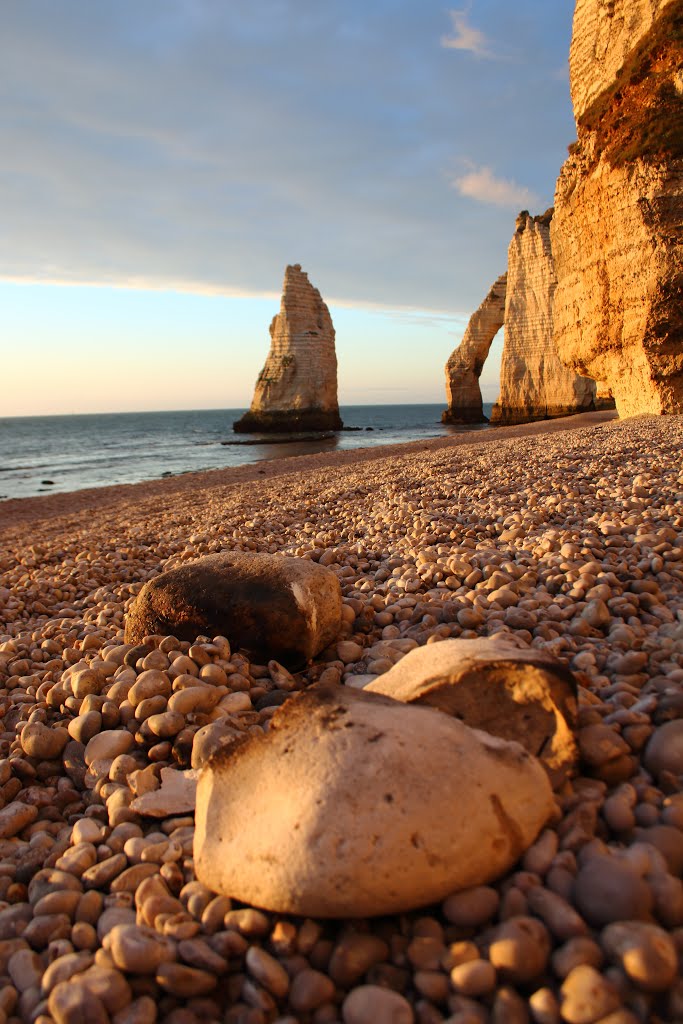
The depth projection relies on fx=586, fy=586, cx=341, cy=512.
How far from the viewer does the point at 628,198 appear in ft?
38.5

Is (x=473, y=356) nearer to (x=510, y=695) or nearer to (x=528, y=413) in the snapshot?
(x=528, y=413)

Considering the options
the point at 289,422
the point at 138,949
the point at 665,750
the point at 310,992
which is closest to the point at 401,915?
the point at 310,992

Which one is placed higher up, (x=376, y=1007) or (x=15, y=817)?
(x=376, y=1007)

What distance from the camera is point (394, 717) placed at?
62.5 inches

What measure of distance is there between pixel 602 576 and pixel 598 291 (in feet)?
40.8

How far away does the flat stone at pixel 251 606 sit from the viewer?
2.75 m

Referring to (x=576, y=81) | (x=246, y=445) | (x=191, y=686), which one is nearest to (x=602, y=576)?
(x=191, y=686)

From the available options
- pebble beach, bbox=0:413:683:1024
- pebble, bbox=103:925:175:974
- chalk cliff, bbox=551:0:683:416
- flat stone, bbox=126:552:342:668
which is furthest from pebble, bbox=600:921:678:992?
chalk cliff, bbox=551:0:683:416

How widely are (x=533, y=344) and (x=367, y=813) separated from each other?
34.5 metres

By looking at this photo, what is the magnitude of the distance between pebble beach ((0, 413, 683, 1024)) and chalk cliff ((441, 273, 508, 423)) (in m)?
36.0

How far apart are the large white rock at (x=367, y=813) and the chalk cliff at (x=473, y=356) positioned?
39337 millimetres

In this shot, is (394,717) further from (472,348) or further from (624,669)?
(472,348)

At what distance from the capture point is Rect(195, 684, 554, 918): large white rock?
4.28ft

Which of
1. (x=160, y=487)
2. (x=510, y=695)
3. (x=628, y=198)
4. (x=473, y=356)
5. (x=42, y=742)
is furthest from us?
(x=473, y=356)
